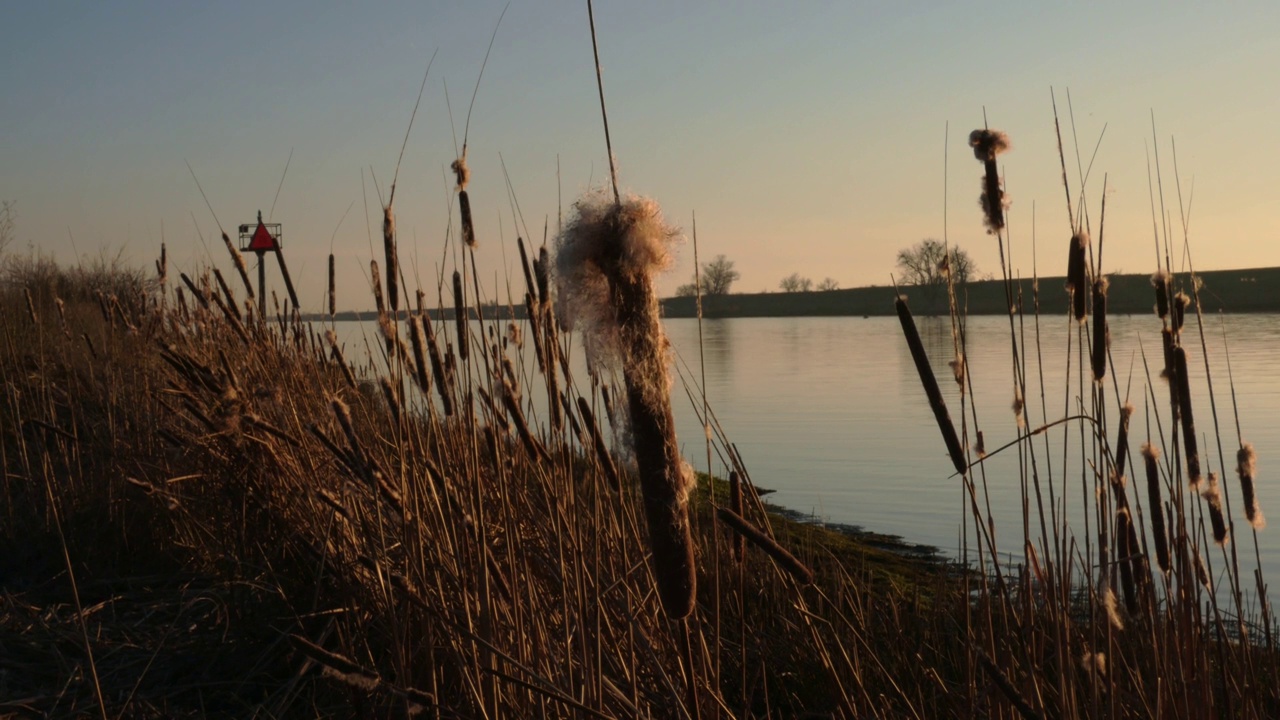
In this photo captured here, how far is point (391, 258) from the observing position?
206cm

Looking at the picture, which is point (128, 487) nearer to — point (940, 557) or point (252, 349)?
point (252, 349)

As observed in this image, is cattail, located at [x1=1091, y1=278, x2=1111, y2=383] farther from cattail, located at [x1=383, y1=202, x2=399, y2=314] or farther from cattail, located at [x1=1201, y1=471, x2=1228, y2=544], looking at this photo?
cattail, located at [x1=383, y1=202, x2=399, y2=314]

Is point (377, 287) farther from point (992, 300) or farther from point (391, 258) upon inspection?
point (992, 300)

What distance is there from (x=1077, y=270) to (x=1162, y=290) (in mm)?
313

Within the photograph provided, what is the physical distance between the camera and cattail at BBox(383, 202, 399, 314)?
6.74 ft

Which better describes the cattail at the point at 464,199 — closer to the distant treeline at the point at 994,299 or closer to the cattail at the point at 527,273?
the cattail at the point at 527,273

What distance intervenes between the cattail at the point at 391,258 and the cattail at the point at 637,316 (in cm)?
89

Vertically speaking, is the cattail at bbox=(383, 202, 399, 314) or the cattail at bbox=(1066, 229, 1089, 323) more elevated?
the cattail at bbox=(383, 202, 399, 314)

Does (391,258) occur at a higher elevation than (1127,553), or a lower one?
higher

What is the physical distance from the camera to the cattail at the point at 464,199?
78.7 inches

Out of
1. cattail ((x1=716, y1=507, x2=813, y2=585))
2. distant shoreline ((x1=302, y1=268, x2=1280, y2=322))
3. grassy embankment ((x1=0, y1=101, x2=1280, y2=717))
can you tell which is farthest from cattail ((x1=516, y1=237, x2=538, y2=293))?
distant shoreline ((x1=302, y1=268, x2=1280, y2=322))

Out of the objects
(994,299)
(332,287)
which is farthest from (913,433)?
(994,299)

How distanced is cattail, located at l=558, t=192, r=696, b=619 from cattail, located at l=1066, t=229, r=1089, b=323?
0.76m

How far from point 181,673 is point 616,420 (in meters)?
1.84
